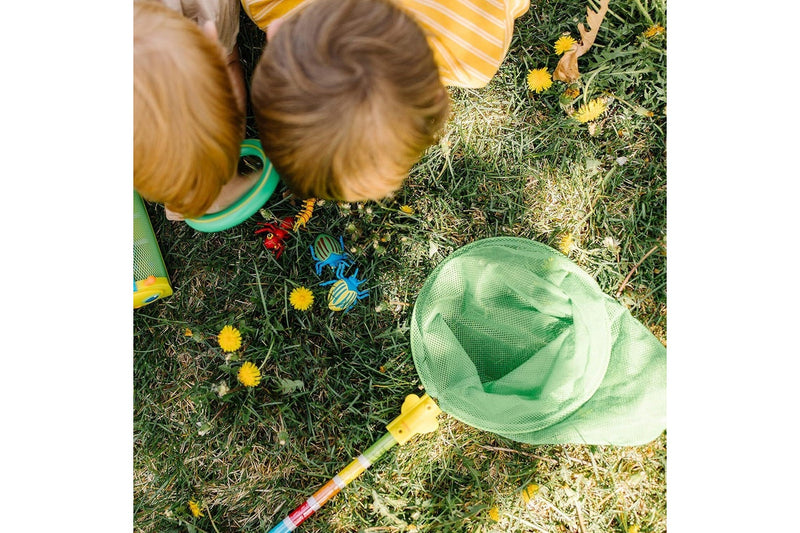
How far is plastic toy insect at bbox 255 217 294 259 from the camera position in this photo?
153 centimetres

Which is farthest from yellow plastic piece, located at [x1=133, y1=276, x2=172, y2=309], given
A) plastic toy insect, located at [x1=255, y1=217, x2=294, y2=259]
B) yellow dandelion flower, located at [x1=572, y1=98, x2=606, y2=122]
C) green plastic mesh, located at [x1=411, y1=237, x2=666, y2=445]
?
yellow dandelion flower, located at [x1=572, y1=98, x2=606, y2=122]

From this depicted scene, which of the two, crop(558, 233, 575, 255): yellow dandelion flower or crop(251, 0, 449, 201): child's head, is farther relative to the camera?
crop(558, 233, 575, 255): yellow dandelion flower

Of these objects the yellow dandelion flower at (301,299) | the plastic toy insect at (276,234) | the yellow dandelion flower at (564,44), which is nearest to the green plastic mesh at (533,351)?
the yellow dandelion flower at (301,299)

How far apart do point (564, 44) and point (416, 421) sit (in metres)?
1.15

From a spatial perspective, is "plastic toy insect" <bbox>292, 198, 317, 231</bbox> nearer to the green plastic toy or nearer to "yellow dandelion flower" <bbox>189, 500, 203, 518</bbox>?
the green plastic toy

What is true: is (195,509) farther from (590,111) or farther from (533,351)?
(590,111)

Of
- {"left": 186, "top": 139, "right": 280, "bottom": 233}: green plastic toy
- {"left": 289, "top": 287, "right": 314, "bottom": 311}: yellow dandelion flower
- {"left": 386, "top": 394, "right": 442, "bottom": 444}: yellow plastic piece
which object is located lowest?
{"left": 386, "top": 394, "right": 442, "bottom": 444}: yellow plastic piece

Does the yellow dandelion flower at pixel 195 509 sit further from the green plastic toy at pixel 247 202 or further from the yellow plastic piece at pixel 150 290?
the green plastic toy at pixel 247 202

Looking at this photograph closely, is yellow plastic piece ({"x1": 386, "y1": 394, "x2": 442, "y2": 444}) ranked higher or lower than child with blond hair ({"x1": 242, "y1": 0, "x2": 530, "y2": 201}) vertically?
lower

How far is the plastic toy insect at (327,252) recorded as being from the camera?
60.1 inches

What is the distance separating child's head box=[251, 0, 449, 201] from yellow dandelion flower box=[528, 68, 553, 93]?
17.9 inches

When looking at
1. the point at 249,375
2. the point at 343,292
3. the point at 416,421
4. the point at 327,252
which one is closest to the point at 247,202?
the point at 327,252

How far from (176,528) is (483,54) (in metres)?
1.56
